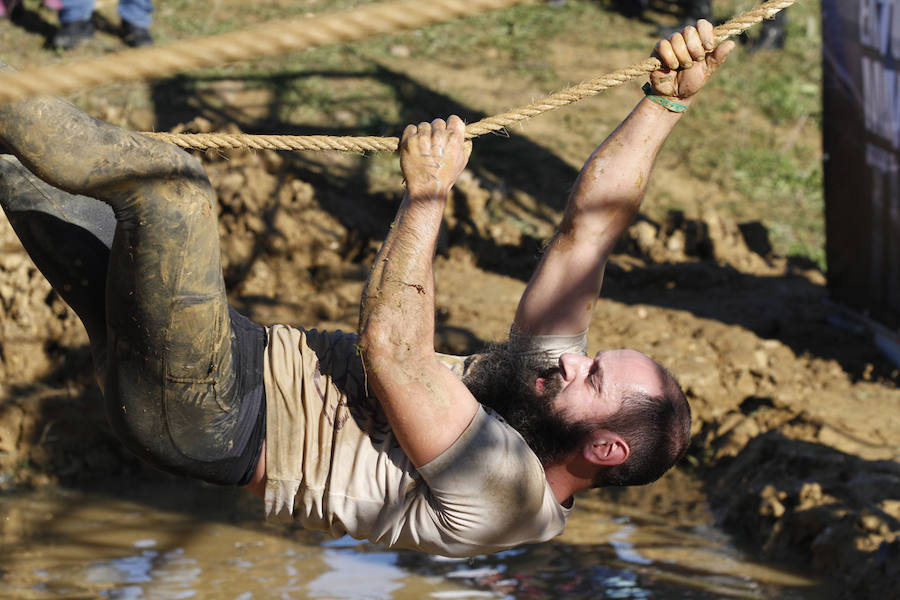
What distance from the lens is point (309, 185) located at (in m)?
7.14

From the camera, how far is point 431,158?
2434 millimetres

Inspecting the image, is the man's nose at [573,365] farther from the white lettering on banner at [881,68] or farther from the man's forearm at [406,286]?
the white lettering on banner at [881,68]

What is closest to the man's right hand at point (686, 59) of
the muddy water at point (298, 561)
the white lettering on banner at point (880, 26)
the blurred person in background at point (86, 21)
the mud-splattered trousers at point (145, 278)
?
the mud-splattered trousers at point (145, 278)

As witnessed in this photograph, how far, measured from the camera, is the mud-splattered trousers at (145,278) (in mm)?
2154

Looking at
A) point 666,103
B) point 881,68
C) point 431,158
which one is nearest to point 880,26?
point 881,68

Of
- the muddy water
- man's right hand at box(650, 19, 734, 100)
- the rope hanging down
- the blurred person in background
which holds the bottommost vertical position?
the muddy water

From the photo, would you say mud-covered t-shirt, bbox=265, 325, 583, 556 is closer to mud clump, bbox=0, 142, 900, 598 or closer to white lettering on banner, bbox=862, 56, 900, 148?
mud clump, bbox=0, 142, 900, 598

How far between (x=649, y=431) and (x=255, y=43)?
59.8 inches

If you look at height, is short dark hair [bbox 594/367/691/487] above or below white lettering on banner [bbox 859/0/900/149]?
below

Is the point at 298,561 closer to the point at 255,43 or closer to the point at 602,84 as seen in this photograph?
the point at 602,84

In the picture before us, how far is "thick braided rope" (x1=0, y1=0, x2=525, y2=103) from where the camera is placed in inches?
72.7

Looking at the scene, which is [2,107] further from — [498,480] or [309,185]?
[309,185]

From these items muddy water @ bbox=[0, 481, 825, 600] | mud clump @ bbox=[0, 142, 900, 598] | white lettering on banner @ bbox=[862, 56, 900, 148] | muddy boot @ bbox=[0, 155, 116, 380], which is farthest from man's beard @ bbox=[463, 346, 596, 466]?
white lettering on banner @ bbox=[862, 56, 900, 148]

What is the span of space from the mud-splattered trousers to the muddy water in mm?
1996
